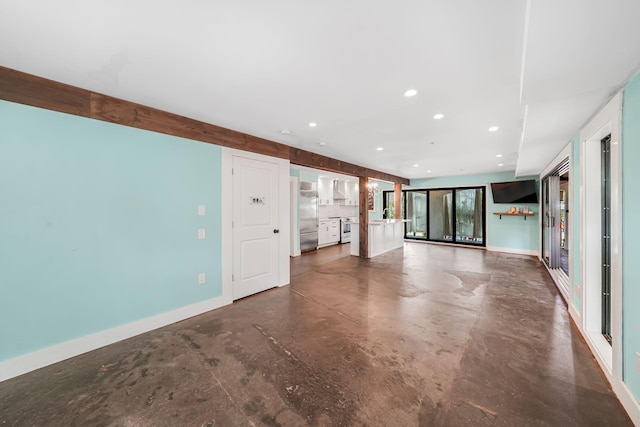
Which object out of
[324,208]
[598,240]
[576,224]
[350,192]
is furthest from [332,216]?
[598,240]

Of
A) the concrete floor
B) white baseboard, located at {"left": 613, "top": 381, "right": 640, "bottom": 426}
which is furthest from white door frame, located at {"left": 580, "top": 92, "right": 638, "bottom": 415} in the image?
the concrete floor

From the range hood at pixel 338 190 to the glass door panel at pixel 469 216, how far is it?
12.4ft

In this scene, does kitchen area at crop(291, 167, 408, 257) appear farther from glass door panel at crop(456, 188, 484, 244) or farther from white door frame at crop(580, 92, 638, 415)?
white door frame at crop(580, 92, 638, 415)

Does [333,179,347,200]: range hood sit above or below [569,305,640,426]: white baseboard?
above

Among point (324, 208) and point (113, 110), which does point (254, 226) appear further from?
point (324, 208)

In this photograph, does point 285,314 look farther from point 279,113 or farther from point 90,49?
point 90,49

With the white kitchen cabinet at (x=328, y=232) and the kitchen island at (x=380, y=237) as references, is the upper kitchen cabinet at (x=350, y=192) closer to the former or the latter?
the white kitchen cabinet at (x=328, y=232)

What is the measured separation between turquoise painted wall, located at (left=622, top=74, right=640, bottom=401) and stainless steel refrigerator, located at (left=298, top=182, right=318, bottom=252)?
5.66 metres

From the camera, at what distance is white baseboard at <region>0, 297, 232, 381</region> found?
6.13 ft

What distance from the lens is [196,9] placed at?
1.23 meters

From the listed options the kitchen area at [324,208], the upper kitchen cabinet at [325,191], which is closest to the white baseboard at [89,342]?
the kitchen area at [324,208]

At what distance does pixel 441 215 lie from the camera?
27.0ft

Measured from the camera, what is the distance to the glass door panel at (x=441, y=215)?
8.02 m

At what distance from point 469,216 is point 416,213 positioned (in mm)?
1722
